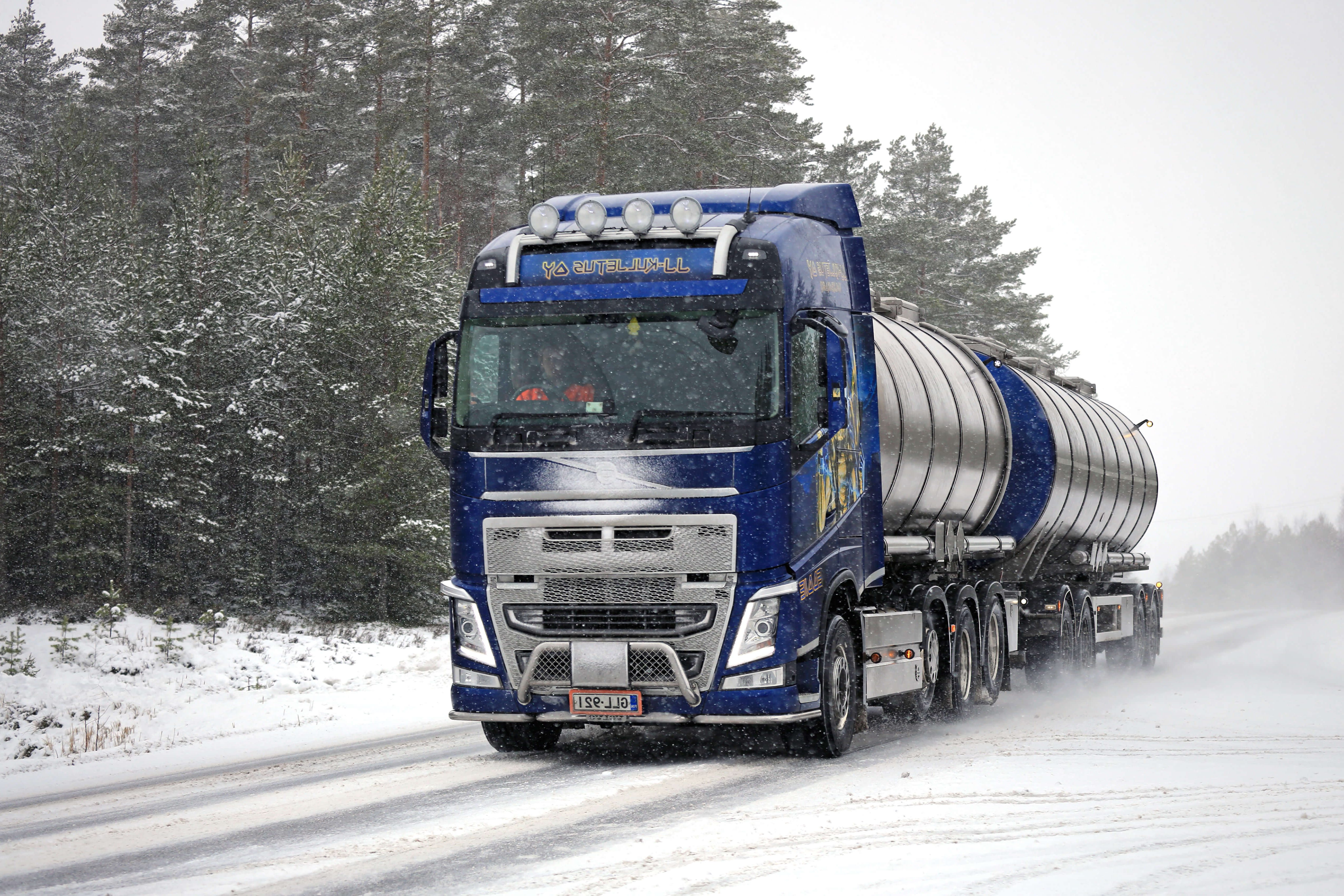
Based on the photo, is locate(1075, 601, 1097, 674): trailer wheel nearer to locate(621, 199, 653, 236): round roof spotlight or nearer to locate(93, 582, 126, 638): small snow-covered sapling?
locate(621, 199, 653, 236): round roof spotlight

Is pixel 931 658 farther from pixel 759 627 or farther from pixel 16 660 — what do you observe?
pixel 16 660

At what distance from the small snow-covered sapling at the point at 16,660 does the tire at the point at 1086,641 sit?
12587 mm

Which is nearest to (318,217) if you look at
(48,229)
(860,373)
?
(48,229)

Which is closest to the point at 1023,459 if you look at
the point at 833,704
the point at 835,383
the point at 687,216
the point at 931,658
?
the point at 931,658

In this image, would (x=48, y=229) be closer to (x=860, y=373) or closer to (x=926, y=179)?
(x=860, y=373)

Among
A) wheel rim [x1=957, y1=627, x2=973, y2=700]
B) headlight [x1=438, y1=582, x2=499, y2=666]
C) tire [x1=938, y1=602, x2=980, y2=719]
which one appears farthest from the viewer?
wheel rim [x1=957, y1=627, x2=973, y2=700]

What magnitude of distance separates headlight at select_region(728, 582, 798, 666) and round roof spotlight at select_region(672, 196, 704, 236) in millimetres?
2546

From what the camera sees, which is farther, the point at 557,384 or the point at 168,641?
the point at 168,641

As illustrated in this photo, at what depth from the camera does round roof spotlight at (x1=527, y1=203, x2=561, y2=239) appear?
991 cm

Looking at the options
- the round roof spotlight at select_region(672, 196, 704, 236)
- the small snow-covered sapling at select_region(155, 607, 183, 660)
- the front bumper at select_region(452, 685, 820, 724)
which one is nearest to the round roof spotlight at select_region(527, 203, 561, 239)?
the round roof spotlight at select_region(672, 196, 704, 236)

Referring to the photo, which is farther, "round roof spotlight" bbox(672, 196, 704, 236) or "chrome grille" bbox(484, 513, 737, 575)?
"round roof spotlight" bbox(672, 196, 704, 236)

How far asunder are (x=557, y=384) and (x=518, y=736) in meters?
2.87

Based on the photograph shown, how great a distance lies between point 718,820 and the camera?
289 inches

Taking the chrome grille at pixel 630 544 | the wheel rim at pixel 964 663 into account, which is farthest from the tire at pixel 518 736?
the wheel rim at pixel 964 663
